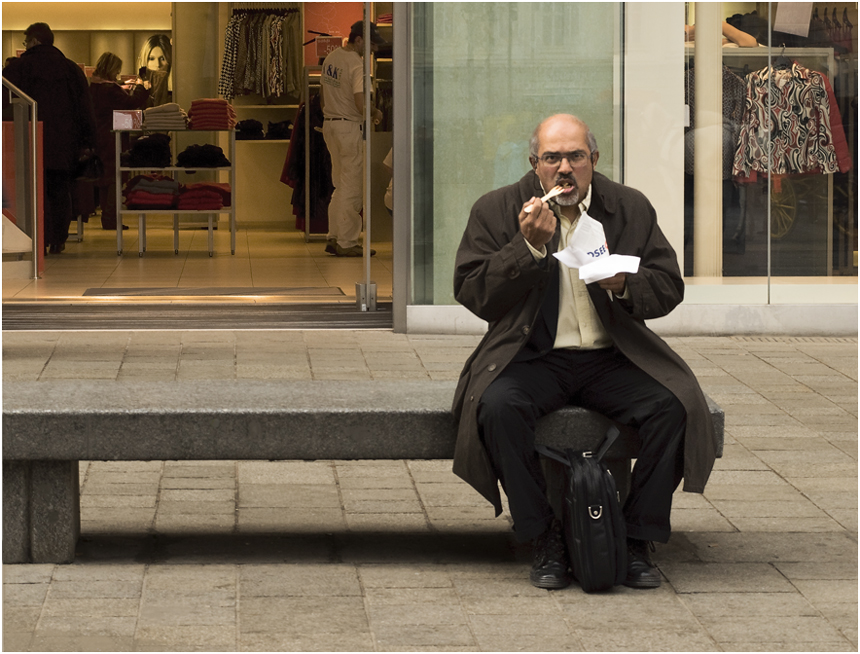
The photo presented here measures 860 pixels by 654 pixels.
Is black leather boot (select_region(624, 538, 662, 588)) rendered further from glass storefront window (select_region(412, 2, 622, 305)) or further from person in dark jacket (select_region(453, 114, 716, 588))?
glass storefront window (select_region(412, 2, 622, 305))

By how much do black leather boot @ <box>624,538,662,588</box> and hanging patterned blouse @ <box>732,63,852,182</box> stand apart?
5644 mm

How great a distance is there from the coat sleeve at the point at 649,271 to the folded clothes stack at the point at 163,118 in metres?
10.0

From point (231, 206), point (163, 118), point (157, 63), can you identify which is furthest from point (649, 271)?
point (157, 63)

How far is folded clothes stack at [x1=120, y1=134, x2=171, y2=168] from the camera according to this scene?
540 inches

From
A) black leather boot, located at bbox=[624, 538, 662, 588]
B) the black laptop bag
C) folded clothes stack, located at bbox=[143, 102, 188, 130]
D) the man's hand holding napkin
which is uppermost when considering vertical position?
folded clothes stack, located at bbox=[143, 102, 188, 130]

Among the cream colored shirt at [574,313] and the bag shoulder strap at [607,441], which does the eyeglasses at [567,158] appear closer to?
the cream colored shirt at [574,313]

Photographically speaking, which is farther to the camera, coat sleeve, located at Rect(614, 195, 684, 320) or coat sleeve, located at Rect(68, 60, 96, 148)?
coat sleeve, located at Rect(68, 60, 96, 148)

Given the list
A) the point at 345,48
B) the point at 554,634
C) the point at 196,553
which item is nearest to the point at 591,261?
the point at 554,634

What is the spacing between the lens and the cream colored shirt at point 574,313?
4395 mm

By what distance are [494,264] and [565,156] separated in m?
0.41

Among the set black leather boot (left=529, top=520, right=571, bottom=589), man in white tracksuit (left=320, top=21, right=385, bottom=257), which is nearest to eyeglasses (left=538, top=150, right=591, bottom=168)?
black leather boot (left=529, top=520, right=571, bottom=589)

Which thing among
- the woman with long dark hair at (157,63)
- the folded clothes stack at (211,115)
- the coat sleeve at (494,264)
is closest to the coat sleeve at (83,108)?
the folded clothes stack at (211,115)

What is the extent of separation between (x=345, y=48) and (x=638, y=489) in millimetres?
9720

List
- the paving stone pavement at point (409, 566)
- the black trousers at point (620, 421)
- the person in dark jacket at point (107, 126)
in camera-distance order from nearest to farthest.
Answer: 1. the paving stone pavement at point (409, 566)
2. the black trousers at point (620, 421)
3. the person in dark jacket at point (107, 126)
